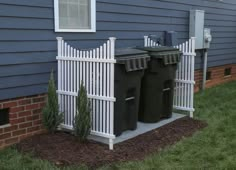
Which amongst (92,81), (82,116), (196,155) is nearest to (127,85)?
(92,81)

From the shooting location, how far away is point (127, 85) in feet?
15.8

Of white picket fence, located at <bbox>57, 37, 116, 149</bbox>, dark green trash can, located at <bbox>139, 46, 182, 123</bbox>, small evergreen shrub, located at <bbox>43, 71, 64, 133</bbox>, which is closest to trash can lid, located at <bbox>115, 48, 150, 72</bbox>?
white picket fence, located at <bbox>57, 37, 116, 149</bbox>

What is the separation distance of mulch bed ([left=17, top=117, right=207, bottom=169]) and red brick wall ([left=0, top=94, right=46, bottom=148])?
Answer: 0.38 ft

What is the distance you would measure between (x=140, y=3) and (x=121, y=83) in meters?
2.44

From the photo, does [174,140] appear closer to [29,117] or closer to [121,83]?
[121,83]

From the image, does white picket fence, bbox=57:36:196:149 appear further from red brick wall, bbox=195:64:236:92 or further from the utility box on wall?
red brick wall, bbox=195:64:236:92

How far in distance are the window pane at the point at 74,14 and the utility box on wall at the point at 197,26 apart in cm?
349

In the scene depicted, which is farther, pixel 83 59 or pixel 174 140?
pixel 174 140

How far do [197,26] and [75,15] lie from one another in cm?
393

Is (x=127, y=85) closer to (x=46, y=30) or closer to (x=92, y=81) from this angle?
(x=92, y=81)

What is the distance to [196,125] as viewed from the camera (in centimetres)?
573

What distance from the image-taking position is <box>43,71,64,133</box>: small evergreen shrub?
470 centimetres

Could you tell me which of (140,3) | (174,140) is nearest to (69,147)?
(174,140)

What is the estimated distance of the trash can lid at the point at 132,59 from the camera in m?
4.61
